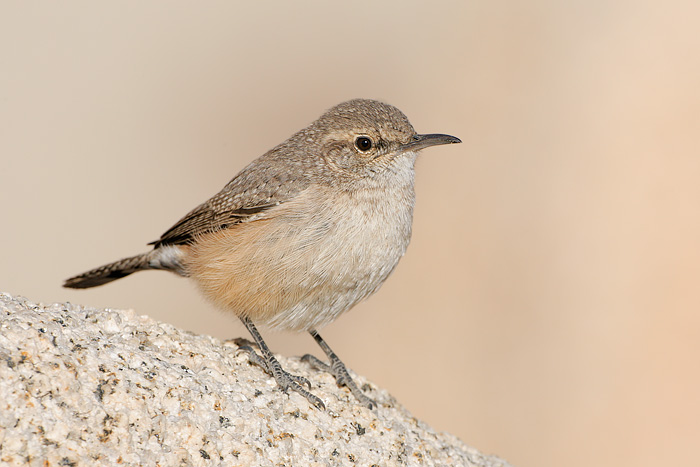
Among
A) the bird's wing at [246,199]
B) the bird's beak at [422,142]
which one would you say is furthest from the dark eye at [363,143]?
the bird's wing at [246,199]

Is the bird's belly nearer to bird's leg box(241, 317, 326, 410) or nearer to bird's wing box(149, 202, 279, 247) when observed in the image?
bird's wing box(149, 202, 279, 247)

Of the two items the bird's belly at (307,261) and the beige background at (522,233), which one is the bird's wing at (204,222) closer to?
the bird's belly at (307,261)

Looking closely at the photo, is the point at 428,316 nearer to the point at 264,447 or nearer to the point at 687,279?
the point at 687,279

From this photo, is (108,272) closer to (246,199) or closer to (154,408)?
(246,199)

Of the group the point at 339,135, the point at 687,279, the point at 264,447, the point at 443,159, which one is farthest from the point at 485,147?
the point at 264,447

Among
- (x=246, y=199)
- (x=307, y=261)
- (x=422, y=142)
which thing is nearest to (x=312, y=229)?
(x=307, y=261)

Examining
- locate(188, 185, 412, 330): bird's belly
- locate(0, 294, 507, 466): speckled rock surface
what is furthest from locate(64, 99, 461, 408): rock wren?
locate(0, 294, 507, 466): speckled rock surface
